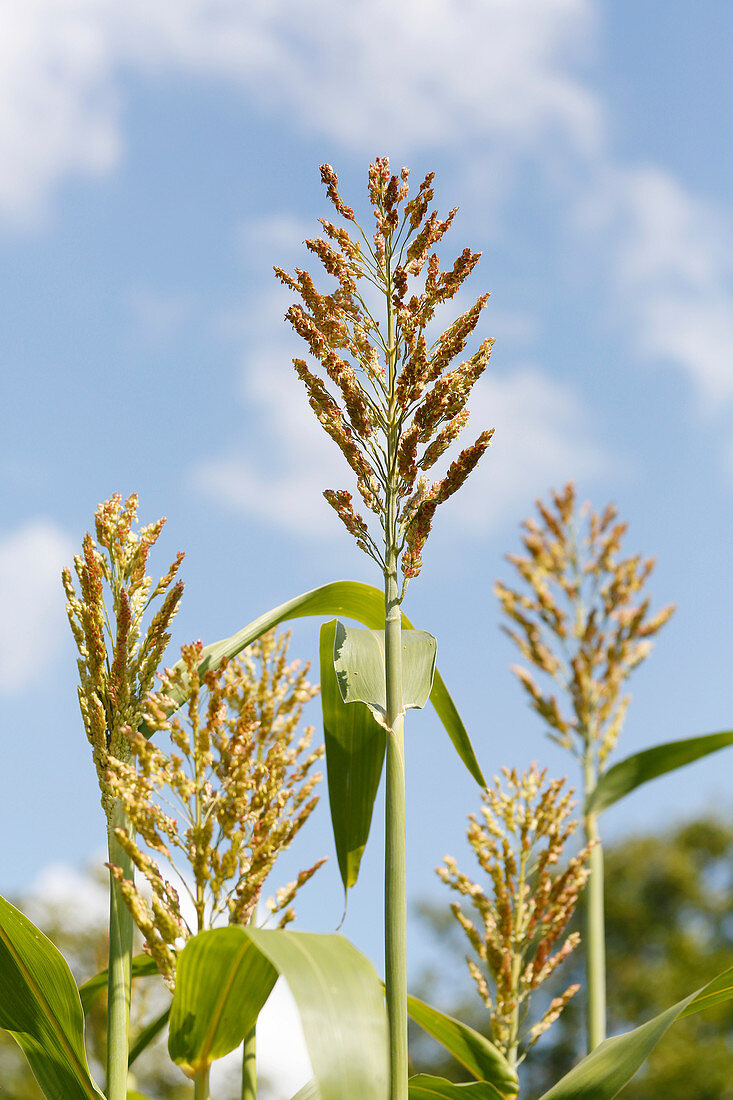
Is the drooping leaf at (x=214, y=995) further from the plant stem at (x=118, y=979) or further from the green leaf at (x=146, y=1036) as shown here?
the green leaf at (x=146, y=1036)

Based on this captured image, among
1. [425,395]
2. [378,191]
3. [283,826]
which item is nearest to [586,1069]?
[283,826]

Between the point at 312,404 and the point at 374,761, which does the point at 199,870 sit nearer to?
the point at 374,761

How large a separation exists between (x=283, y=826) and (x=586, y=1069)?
60 cm

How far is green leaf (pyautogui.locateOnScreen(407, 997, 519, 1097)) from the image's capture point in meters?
2.09

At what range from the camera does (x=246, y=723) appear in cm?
166

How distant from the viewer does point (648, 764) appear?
2.78 meters

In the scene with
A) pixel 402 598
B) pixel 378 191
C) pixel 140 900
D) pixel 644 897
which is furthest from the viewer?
pixel 644 897

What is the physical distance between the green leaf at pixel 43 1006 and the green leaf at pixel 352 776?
526mm

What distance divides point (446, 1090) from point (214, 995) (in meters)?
0.57

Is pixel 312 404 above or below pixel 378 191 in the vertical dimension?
below

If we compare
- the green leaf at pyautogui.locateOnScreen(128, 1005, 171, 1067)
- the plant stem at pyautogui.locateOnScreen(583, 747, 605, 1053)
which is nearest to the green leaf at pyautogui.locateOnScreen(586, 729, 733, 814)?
the plant stem at pyautogui.locateOnScreen(583, 747, 605, 1053)

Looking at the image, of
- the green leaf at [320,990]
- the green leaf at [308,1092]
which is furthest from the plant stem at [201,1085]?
the green leaf at [308,1092]

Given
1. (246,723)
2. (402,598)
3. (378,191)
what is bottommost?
(246,723)

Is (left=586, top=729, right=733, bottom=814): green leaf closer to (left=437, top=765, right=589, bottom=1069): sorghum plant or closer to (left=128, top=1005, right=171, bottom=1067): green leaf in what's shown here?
(left=437, top=765, right=589, bottom=1069): sorghum plant
